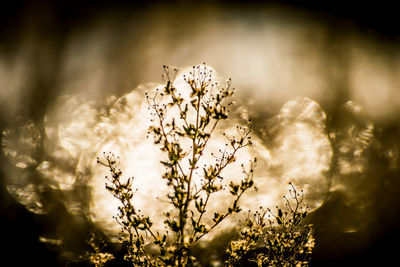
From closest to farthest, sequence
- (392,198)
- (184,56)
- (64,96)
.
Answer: (184,56)
(64,96)
(392,198)

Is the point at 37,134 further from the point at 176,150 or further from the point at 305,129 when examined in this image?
the point at 305,129

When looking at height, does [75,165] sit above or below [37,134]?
below

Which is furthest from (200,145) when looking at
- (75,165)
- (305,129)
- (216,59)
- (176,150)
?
(75,165)

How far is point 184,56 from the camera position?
14.6 ft

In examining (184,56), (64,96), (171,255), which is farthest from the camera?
(64,96)

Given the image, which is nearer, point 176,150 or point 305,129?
point 176,150

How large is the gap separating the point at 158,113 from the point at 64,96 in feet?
15.5

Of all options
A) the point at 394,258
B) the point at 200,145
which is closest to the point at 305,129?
the point at 394,258

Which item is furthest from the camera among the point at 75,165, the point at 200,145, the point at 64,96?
the point at 75,165

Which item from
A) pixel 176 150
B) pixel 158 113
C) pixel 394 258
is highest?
pixel 158 113

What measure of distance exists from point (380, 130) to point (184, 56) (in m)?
5.53

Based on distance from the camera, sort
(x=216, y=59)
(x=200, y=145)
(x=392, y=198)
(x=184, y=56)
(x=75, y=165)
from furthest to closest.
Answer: (x=75, y=165) → (x=392, y=198) → (x=216, y=59) → (x=184, y=56) → (x=200, y=145)

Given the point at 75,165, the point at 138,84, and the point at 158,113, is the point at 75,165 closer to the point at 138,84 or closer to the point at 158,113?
the point at 138,84

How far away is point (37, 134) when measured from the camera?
570 cm
